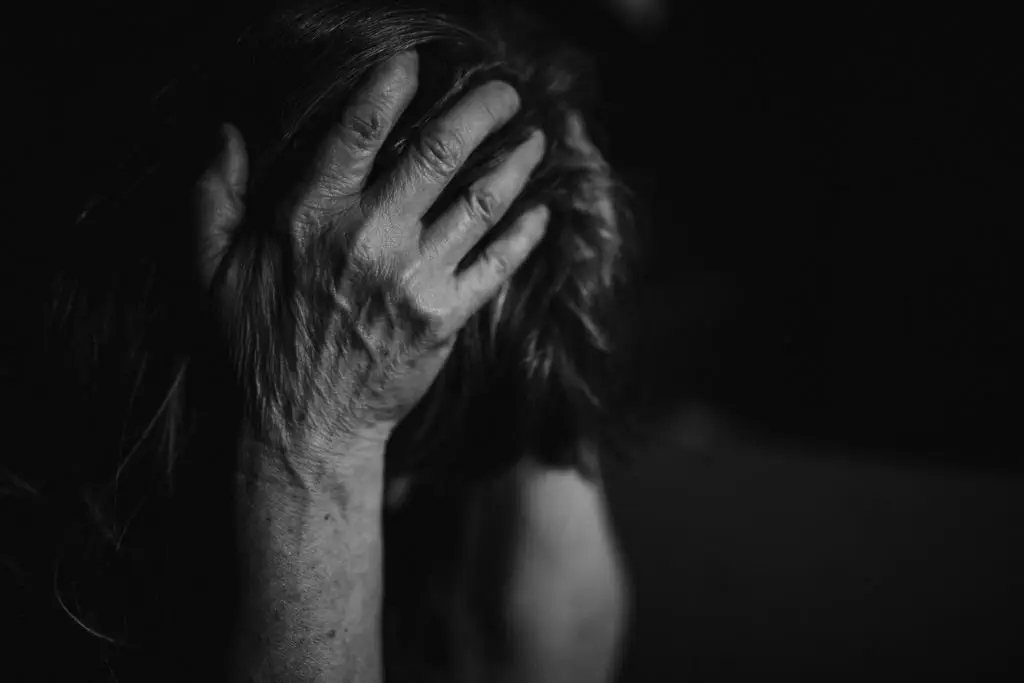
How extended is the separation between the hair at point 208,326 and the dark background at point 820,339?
0.75 meters

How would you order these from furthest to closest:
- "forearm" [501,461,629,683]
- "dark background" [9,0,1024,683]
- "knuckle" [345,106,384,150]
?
"dark background" [9,0,1024,683], "forearm" [501,461,629,683], "knuckle" [345,106,384,150]

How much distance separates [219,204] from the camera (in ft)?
2.00

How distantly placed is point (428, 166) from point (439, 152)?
0.02m

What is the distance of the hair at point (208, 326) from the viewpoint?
642mm

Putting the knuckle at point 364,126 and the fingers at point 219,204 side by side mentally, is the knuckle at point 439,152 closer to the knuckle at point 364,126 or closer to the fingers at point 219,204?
the knuckle at point 364,126

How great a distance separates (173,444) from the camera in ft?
2.22

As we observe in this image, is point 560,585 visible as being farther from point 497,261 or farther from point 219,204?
point 219,204

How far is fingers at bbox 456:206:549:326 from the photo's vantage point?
0.64 m

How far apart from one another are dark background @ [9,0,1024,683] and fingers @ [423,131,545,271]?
0.84 metres

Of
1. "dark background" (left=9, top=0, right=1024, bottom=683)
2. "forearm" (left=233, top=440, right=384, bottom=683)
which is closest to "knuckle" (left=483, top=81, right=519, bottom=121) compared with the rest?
"forearm" (left=233, top=440, right=384, bottom=683)

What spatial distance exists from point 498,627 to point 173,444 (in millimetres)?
425

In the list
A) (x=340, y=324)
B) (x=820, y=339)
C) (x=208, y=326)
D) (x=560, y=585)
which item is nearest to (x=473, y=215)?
(x=340, y=324)

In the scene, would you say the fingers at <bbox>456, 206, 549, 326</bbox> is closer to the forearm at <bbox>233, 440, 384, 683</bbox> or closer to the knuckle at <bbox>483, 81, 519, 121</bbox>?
the knuckle at <bbox>483, 81, 519, 121</bbox>

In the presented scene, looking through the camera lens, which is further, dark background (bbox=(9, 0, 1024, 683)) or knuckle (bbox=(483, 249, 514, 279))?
dark background (bbox=(9, 0, 1024, 683))
